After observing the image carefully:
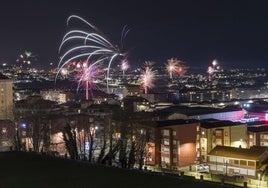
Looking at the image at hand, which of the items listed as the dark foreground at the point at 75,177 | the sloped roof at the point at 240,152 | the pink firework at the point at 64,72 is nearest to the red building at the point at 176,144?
the sloped roof at the point at 240,152

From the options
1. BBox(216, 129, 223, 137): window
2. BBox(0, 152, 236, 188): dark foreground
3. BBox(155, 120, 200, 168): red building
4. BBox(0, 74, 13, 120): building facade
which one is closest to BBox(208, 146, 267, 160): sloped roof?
BBox(155, 120, 200, 168): red building

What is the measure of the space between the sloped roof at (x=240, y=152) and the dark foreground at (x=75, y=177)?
13.7 feet

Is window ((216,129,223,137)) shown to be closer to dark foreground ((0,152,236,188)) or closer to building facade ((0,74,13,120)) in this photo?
dark foreground ((0,152,236,188))

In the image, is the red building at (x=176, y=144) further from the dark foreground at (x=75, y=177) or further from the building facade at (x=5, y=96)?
the building facade at (x=5, y=96)

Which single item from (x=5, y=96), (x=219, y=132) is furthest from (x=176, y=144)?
(x=5, y=96)

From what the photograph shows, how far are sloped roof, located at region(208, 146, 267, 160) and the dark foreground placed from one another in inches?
165

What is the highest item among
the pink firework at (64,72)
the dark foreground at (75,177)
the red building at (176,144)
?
the pink firework at (64,72)

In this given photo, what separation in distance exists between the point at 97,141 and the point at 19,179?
763 centimetres

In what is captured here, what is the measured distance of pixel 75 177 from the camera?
16.4 ft

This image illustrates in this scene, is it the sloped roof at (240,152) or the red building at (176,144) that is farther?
the red building at (176,144)

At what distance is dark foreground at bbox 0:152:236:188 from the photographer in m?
4.60

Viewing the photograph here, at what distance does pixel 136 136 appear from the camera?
10.5 meters

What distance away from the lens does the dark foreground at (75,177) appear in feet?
15.1

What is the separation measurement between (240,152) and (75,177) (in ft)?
16.7
